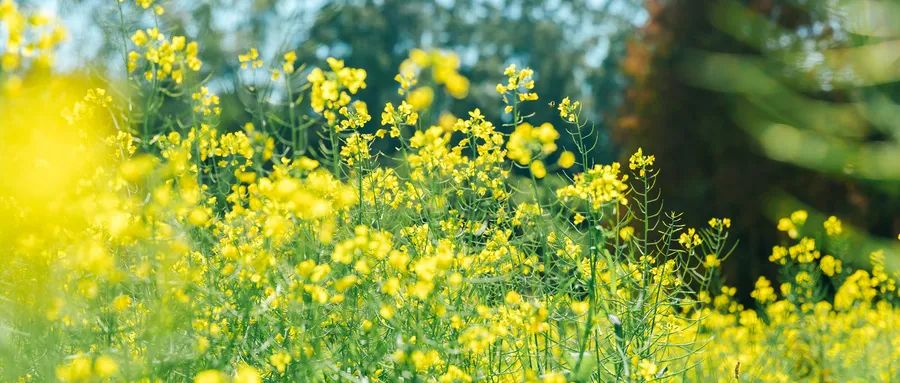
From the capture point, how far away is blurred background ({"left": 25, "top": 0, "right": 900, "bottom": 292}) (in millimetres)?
883

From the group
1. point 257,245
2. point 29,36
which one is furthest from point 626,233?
point 29,36

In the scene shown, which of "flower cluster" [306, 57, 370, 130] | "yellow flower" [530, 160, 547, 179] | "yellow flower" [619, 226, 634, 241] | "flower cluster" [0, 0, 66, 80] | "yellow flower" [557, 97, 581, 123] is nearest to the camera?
"flower cluster" [0, 0, 66, 80]

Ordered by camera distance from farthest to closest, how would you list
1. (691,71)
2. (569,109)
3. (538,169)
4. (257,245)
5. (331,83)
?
1. (691,71)
2. (569,109)
3. (257,245)
4. (331,83)
5. (538,169)

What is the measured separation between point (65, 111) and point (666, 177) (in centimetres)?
873

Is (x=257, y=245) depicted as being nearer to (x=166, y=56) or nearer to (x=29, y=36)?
(x=166, y=56)

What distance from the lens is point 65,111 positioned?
98.4 inches

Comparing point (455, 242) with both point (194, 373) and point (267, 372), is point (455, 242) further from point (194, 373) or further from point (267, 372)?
point (194, 373)

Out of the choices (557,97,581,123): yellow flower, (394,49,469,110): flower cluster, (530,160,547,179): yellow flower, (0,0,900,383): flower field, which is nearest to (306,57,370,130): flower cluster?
(0,0,900,383): flower field

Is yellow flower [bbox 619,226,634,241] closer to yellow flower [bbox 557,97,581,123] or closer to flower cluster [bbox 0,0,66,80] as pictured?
yellow flower [bbox 557,97,581,123]

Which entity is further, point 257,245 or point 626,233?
point 257,245

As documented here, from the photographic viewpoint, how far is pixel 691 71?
9016 mm

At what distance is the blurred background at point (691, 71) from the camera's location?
88 centimetres

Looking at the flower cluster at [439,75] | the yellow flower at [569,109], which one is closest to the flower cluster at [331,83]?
the flower cluster at [439,75]

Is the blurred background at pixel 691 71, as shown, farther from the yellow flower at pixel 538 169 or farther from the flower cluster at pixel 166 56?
the yellow flower at pixel 538 169
